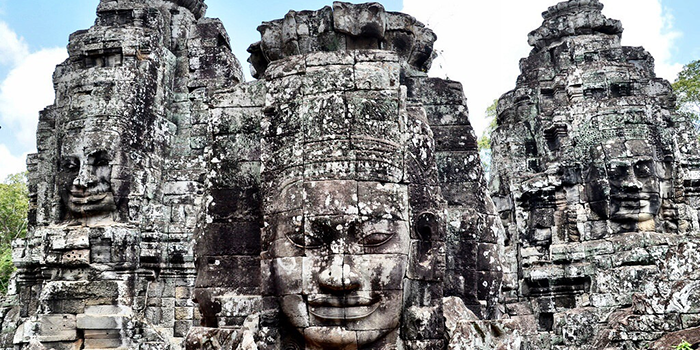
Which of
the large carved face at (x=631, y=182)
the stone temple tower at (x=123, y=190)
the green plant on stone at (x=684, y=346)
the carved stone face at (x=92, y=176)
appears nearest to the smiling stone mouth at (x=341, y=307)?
the green plant on stone at (x=684, y=346)

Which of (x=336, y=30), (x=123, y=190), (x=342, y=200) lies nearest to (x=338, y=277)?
(x=342, y=200)

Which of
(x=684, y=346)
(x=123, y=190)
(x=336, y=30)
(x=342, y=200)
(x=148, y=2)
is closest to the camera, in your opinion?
(x=342, y=200)

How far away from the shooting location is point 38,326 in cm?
942

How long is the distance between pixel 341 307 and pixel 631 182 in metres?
8.92

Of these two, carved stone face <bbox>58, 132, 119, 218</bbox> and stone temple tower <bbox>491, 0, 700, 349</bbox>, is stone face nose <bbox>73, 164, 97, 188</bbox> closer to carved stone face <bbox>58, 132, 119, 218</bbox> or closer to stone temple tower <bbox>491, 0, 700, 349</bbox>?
carved stone face <bbox>58, 132, 119, 218</bbox>

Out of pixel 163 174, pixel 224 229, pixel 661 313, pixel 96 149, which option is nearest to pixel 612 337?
pixel 661 313

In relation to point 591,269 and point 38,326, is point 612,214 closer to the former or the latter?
point 591,269

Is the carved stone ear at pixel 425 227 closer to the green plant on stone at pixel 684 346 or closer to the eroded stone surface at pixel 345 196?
the eroded stone surface at pixel 345 196

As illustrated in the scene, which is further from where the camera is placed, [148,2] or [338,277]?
[148,2]

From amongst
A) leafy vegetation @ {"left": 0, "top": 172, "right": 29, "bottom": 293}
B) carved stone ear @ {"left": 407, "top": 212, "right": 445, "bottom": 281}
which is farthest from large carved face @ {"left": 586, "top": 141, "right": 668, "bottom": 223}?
leafy vegetation @ {"left": 0, "top": 172, "right": 29, "bottom": 293}

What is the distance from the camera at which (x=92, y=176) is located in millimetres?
9883

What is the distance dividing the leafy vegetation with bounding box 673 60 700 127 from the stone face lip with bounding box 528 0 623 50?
9639 mm

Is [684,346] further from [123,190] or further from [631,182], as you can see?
[123,190]

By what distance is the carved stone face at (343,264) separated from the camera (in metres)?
4.75
